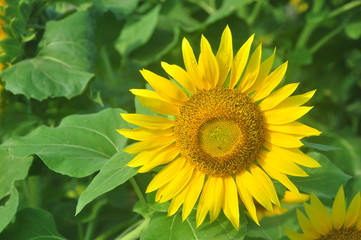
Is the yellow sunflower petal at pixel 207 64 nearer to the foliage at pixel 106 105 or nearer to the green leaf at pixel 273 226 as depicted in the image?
the foliage at pixel 106 105

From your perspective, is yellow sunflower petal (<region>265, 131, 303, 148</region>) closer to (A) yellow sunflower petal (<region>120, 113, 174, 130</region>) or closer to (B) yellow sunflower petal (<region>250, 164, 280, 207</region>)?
(B) yellow sunflower petal (<region>250, 164, 280, 207</region>)

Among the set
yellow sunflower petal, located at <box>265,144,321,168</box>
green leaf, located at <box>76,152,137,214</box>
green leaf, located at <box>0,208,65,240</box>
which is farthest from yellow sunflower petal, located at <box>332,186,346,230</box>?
green leaf, located at <box>0,208,65,240</box>

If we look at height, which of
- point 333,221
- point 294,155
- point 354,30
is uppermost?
point 354,30

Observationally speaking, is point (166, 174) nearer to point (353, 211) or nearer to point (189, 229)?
point (189, 229)

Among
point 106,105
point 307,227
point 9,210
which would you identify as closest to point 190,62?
point 307,227

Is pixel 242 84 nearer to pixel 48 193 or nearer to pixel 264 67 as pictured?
pixel 264 67

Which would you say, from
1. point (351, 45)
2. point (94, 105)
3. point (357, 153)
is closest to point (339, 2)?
point (351, 45)

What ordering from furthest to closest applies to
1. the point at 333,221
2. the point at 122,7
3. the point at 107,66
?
the point at 107,66 < the point at 122,7 < the point at 333,221
